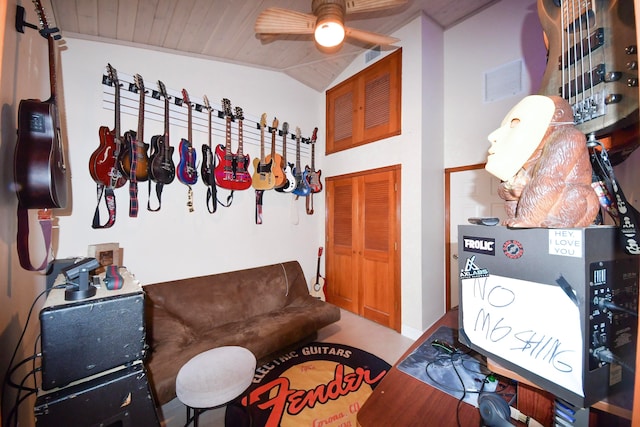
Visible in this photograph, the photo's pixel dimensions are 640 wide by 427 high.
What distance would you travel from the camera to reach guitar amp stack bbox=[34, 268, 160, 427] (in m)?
0.82

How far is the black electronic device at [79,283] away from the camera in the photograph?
926mm

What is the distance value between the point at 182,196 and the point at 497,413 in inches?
113

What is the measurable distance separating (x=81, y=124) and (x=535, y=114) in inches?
121

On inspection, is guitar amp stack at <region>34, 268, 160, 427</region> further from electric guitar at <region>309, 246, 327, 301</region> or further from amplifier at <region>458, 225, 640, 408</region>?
electric guitar at <region>309, 246, 327, 301</region>

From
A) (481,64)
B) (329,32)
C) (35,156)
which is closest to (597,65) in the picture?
(329,32)

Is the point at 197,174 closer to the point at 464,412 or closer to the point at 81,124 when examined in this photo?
the point at 81,124

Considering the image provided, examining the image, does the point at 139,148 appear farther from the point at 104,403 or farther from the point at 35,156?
the point at 104,403

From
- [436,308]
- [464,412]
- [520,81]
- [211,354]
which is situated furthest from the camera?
[436,308]

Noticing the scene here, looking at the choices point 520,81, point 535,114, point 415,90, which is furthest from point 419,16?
point 535,114

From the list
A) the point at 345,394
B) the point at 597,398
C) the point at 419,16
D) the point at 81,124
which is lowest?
the point at 345,394

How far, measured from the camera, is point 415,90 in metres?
2.79

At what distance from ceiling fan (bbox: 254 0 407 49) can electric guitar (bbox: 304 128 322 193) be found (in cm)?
181

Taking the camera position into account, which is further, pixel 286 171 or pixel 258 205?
pixel 286 171

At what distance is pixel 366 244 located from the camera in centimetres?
331
